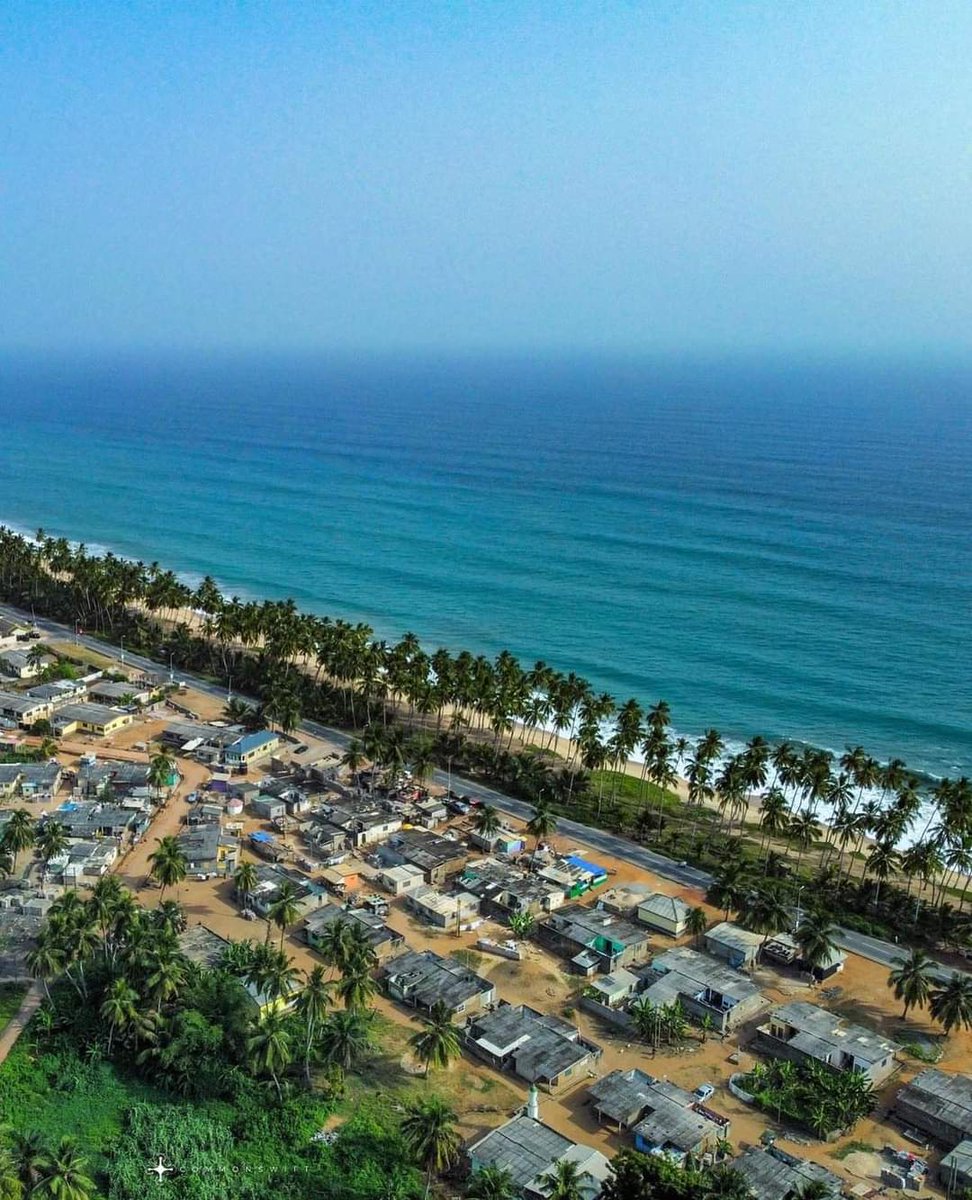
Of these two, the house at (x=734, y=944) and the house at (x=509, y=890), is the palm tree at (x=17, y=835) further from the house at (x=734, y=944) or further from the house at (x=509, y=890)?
the house at (x=734, y=944)

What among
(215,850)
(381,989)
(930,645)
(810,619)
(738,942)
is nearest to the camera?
(381,989)

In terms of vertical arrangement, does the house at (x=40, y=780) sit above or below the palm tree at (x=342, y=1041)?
below

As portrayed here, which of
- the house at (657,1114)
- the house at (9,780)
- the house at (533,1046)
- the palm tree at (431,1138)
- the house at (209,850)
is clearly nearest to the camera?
the palm tree at (431,1138)

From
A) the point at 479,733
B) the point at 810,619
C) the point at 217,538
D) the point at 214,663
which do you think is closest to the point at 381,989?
the point at 479,733

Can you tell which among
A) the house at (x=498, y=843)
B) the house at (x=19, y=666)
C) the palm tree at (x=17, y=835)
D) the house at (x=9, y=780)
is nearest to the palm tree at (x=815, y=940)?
the house at (x=498, y=843)

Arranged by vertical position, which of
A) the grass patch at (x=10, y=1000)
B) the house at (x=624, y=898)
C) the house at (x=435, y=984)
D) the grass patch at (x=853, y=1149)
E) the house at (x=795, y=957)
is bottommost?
the grass patch at (x=10, y=1000)

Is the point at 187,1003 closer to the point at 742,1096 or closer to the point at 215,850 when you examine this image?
the point at 215,850

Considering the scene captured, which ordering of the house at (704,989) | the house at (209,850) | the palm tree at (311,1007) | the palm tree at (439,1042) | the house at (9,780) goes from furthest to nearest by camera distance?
the house at (9,780), the house at (209,850), the house at (704,989), the palm tree at (311,1007), the palm tree at (439,1042)

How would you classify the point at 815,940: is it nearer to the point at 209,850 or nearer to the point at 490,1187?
the point at 490,1187
